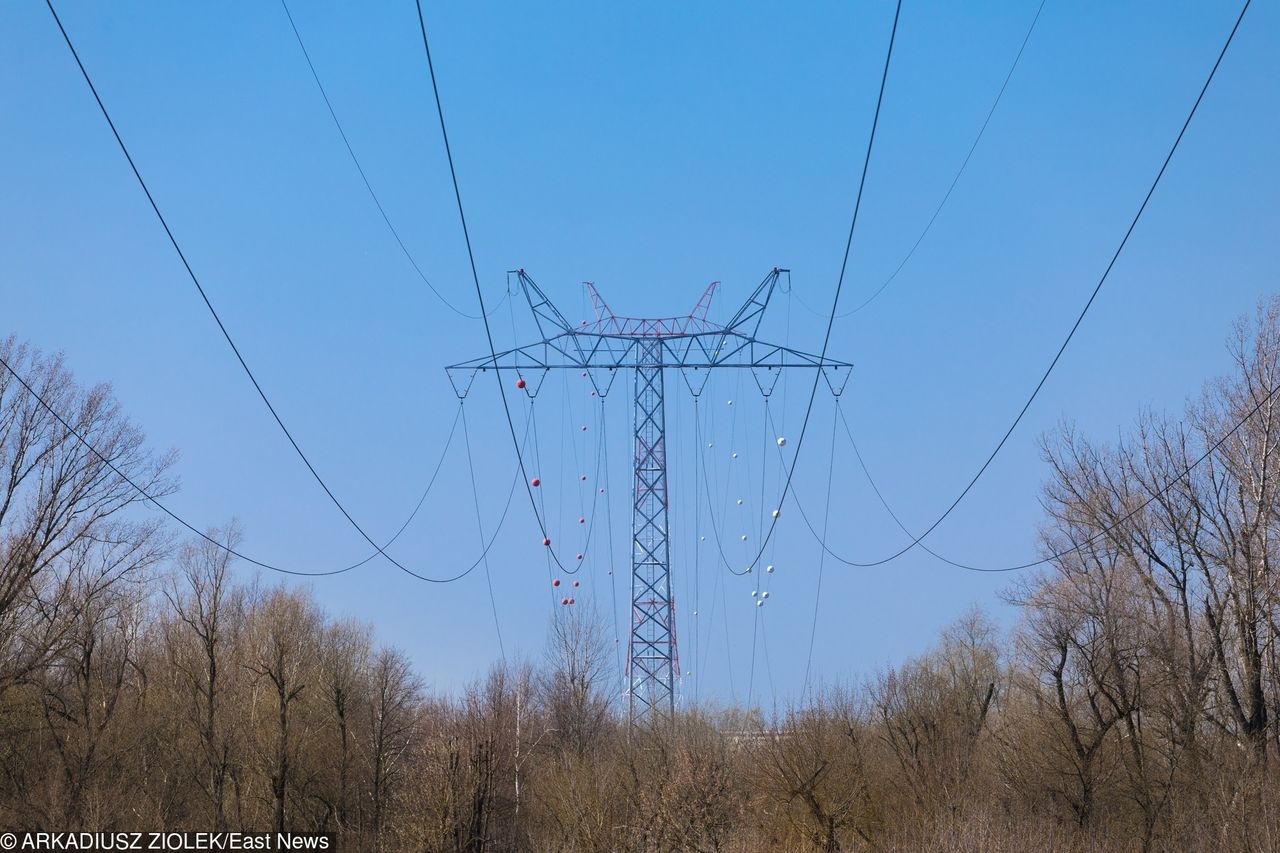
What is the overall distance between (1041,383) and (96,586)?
35543 millimetres

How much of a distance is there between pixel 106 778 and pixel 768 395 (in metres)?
26.5

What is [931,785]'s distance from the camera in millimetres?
38688

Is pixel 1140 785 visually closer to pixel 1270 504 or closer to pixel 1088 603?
pixel 1088 603

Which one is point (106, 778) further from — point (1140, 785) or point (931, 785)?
point (1140, 785)

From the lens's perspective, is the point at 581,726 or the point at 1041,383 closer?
the point at 1041,383

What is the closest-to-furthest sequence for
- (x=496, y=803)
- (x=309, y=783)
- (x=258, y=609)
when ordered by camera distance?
(x=496, y=803), (x=309, y=783), (x=258, y=609)

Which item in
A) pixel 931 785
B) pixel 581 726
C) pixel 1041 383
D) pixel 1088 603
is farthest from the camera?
pixel 581 726

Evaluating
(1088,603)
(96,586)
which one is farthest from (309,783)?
(1088,603)

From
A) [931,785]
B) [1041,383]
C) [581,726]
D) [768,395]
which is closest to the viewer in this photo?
[1041,383]

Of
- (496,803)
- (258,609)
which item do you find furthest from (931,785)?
(258,609)

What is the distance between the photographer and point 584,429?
134 feet

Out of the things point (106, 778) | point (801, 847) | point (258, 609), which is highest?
point (258, 609)

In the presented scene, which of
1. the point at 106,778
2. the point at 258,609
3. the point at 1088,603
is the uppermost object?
the point at 258,609

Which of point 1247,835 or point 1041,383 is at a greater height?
point 1041,383
